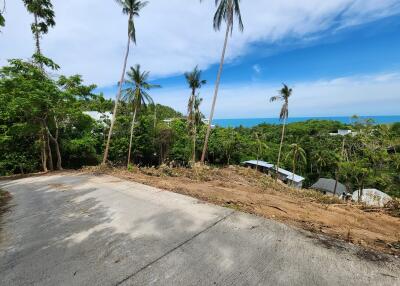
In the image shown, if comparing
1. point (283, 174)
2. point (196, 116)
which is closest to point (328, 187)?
point (283, 174)

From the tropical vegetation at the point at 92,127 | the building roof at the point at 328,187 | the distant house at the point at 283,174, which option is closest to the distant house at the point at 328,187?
the building roof at the point at 328,187

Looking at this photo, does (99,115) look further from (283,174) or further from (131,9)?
(283,174)

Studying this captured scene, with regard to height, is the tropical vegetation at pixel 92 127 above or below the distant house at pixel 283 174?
above

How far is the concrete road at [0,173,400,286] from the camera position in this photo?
3100 mm

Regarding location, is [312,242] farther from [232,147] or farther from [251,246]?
[232,147]

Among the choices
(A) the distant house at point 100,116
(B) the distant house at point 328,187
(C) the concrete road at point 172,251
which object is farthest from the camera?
(B) the distant house at point 328,187

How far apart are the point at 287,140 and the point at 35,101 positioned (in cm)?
5158

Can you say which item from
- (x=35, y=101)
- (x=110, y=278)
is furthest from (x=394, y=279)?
(x=35, y=101)

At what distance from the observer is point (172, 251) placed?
148 inches

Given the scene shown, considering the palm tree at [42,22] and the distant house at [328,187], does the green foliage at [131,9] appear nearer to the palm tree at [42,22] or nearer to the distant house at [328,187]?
the palm tree at [42,22]

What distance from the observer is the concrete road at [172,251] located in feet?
10.2

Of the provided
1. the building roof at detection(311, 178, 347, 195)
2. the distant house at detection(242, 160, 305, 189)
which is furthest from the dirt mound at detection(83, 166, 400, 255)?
the distant house at detection(242, 160, 305, 189)

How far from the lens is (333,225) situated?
4.65 m

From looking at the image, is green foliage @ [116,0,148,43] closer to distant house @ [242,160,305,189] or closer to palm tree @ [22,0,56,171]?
palm tree @ [22,0,56,171]
